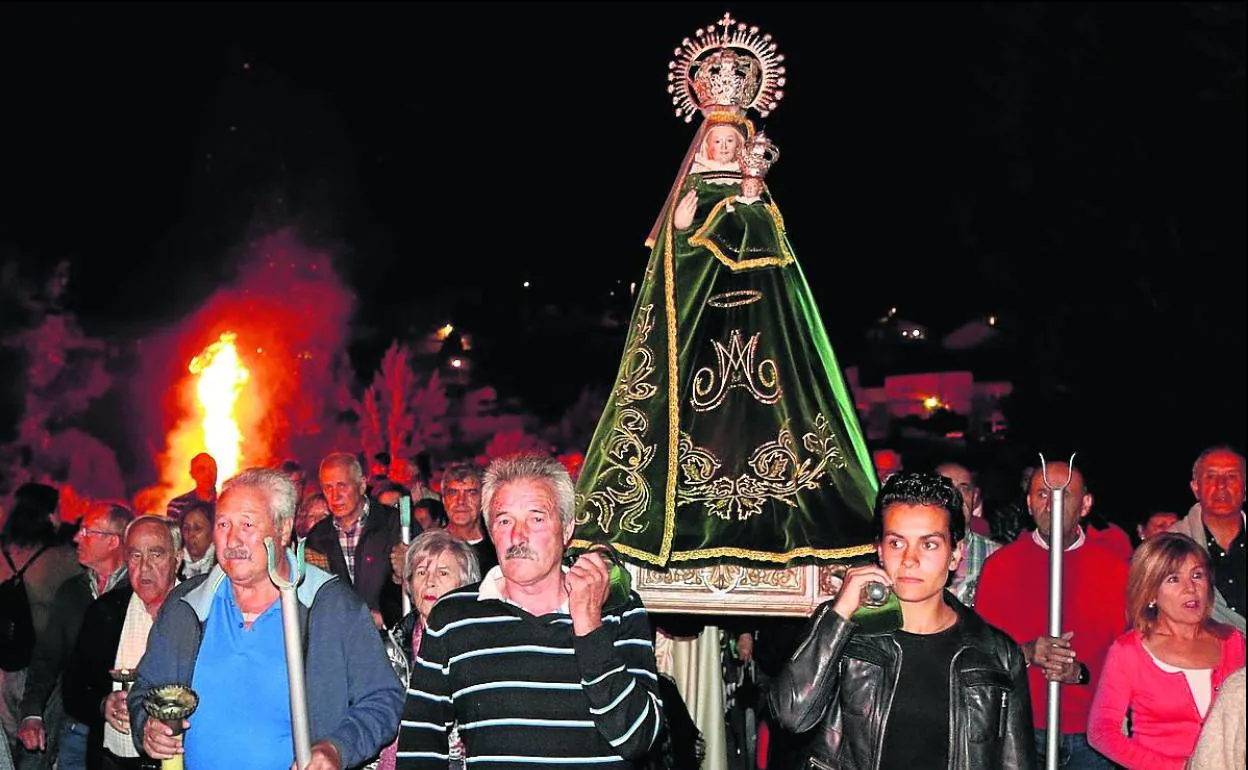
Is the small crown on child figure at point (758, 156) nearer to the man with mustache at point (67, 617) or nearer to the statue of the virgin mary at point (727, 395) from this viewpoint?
the statue of the virgin mary at point (727, 395)

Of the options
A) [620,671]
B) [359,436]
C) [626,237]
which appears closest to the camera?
[620,671]

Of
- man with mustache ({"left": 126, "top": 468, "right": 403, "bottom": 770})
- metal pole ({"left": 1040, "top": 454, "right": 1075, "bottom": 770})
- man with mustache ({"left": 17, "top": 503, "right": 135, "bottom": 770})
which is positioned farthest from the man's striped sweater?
man with mustache ({"left": 17, "top": 503, "right": 135, "bottom": 770})

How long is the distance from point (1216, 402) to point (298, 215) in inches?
1107

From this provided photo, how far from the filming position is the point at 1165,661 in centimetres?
613

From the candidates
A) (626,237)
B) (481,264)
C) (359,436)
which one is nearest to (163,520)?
(626,237)

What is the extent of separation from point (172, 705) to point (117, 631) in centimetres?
282

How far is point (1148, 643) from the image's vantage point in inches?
243

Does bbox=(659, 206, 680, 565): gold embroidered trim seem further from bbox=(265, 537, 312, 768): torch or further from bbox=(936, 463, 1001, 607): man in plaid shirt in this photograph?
bbox=(265, 537, 312, 768): torch

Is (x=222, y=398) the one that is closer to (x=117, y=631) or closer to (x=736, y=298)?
(x=117, y=631)

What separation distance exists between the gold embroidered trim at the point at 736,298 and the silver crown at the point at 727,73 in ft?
3.10

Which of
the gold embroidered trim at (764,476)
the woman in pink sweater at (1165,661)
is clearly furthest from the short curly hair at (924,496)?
the gold embroidered trim at (764,476)

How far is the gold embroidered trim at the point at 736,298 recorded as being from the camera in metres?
7.48

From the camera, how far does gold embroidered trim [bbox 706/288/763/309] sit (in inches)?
295

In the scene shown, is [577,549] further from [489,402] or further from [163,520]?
[489,402]
